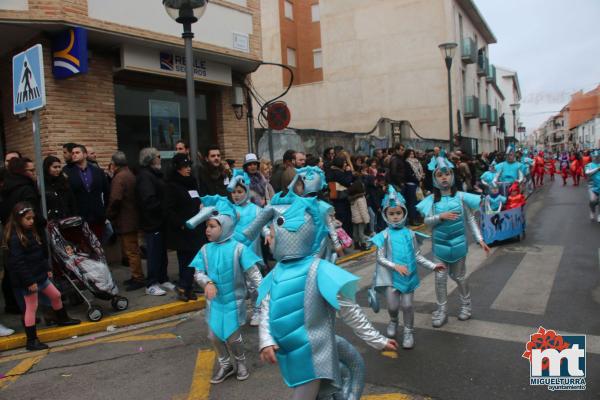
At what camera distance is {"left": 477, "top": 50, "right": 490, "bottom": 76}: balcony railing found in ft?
119

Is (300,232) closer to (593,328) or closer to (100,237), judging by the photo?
(593,328)

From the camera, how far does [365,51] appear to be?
1203 inches

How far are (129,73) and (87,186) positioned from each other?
4111mm

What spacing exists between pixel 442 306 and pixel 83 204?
533cm

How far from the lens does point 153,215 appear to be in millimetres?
7129

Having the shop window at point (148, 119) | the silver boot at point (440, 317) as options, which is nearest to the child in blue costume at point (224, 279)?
the silver boot at point (440, 317)

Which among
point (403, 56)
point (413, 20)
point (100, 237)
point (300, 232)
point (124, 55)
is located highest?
point (413, 20)

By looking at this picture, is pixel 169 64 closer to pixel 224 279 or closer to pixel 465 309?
pixel 224 279

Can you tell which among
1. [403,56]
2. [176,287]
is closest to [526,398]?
[176,287]

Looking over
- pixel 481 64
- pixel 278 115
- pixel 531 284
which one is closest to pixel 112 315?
pixel 278 115

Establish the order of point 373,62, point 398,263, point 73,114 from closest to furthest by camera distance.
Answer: point 398,263, point 73,114, point 373,62

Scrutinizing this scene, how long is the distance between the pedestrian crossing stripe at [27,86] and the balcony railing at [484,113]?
3359cm

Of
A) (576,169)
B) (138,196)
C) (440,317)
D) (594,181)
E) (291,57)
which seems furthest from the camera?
(291,57)

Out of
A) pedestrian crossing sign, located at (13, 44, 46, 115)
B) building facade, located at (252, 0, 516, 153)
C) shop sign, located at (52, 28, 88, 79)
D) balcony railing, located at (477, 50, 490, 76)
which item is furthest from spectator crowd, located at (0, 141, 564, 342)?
balcony railing, located at (477, 50, 490, 76)
